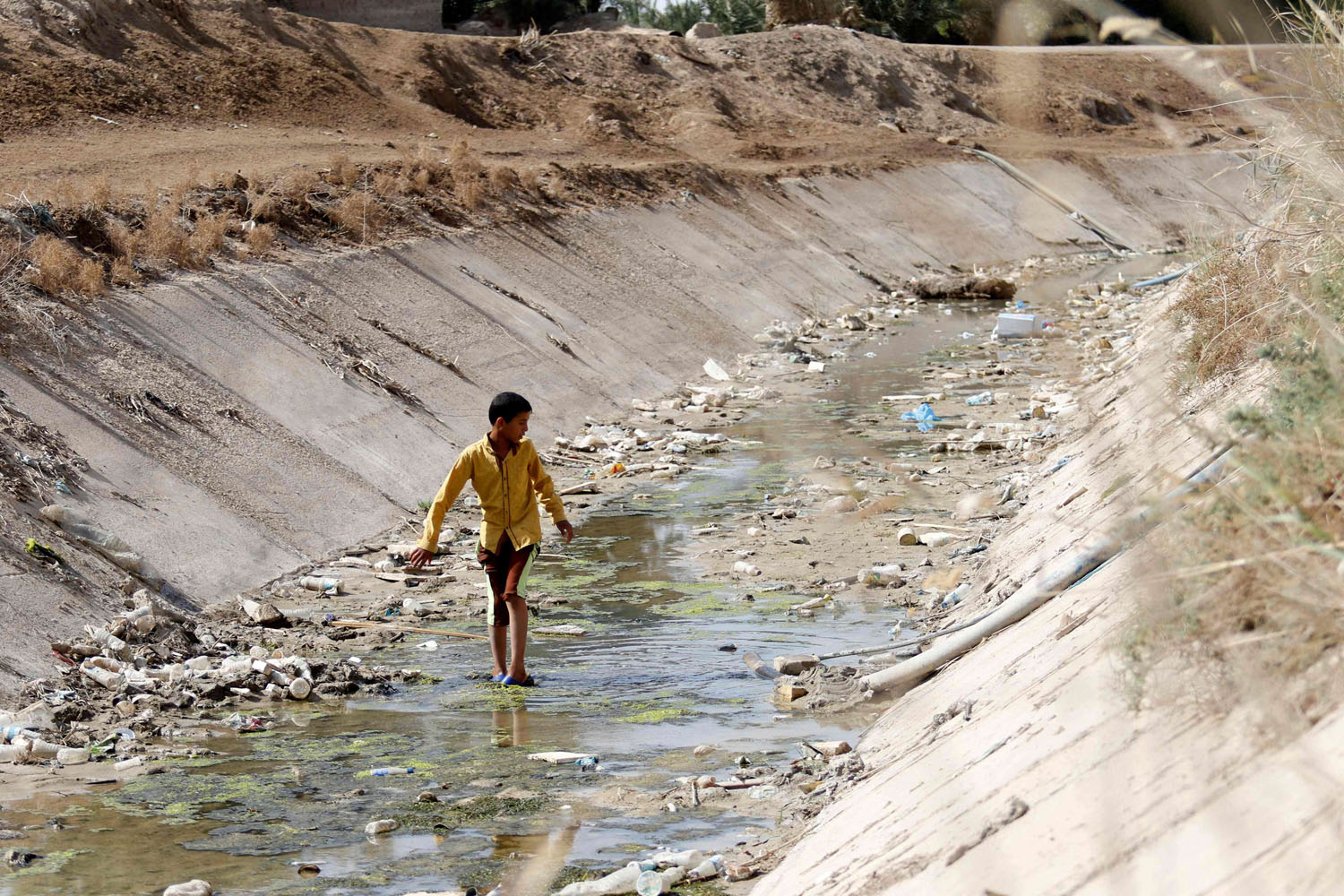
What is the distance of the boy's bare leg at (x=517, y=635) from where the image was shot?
6887 mm

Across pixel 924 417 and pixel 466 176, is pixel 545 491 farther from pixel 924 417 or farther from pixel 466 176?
pixel 466 176

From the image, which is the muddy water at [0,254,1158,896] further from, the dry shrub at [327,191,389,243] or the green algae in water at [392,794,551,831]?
the dry shrub at [327,191,389,243]

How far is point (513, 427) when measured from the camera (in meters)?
7.12

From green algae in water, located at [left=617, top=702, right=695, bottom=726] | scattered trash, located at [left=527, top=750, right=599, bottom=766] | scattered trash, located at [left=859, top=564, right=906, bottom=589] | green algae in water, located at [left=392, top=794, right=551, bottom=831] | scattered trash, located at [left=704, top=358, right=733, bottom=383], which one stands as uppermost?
green algae in water, located at [left=392, top=794, right=551, bottom=831]

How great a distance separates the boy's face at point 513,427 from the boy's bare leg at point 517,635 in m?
0.78

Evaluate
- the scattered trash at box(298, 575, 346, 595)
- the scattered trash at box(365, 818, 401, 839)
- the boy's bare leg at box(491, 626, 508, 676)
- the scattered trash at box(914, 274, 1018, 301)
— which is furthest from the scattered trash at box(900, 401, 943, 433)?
the scattered trash at box(914, 274, 1018, 301)

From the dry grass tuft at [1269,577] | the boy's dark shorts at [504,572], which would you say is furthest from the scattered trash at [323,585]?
the dry grass tuft at [1269,577]

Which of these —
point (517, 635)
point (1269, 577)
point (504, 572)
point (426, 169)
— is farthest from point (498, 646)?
point (426, 169)

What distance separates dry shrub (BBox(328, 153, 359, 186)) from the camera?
53.5 ft

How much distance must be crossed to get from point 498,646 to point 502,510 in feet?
2.20

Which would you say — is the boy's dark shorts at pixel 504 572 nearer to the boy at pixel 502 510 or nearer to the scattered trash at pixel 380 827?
the boy at pixel 502 510

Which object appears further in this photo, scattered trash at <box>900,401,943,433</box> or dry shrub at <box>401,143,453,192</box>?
dry shrub at <box>401,143,453,192</box>

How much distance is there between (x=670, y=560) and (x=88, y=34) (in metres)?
17.2

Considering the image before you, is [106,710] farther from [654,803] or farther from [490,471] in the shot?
[654,803]
